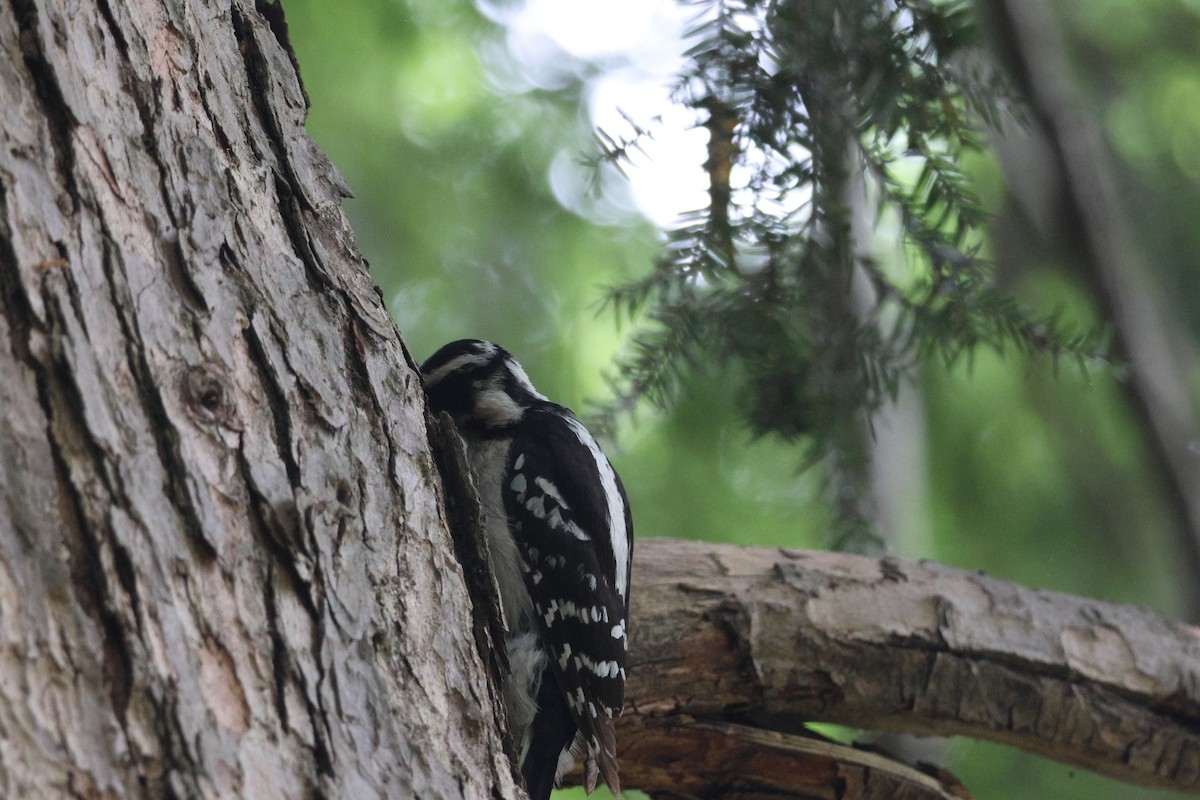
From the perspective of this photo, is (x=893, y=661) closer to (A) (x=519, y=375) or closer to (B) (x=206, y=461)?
(A) (x=519, y=375)

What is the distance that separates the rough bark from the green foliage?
1.16 m

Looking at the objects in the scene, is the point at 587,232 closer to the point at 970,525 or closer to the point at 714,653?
the point at 970,525

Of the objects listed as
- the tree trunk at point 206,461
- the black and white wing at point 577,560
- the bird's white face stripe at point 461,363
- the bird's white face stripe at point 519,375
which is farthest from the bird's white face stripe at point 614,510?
the tree trunk at point 206,461

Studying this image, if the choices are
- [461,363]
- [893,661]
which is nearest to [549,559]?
[461,363]

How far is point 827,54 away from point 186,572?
6.66 feet

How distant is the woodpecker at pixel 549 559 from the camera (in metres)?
2.53

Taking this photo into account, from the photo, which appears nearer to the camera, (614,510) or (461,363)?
(614,510)

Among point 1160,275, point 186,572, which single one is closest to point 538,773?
Answer: point 186,572

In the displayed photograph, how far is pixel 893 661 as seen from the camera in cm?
278

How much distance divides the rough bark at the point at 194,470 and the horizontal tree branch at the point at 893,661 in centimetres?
106

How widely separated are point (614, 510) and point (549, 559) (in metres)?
0.22

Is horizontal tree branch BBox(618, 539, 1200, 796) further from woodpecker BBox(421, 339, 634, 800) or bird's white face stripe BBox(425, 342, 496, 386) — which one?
bird's white face stripe BBox(425, 342, 496, 386)

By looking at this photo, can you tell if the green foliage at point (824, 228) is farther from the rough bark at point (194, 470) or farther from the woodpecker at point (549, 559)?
the rough bark at point (194, 470)

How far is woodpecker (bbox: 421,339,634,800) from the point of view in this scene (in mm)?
2533
